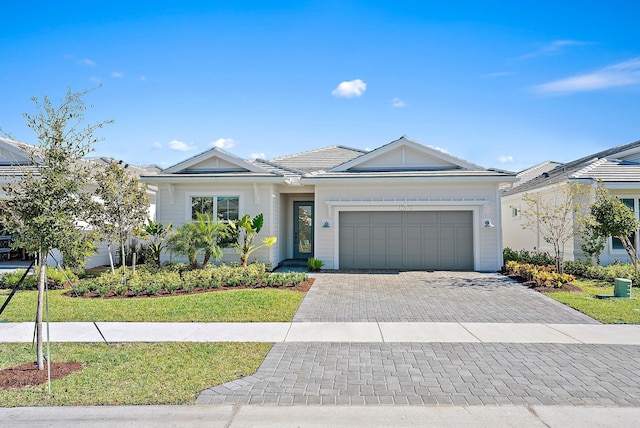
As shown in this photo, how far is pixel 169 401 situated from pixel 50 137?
3.87 m

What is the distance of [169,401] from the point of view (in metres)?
4.15

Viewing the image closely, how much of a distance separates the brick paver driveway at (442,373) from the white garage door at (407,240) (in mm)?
6096

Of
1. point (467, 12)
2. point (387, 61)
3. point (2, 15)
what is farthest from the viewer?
point (387, 61)

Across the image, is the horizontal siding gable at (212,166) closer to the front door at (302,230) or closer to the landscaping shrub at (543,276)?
the front door at (302,230)

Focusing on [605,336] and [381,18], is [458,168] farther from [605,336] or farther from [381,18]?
[605,336]

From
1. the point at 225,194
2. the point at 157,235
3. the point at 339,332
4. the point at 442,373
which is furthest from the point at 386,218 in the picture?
the point at 442,373

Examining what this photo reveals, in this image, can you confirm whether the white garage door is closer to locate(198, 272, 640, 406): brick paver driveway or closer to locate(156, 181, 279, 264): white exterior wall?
locate(156, 181, 279, 264): white exterior wall

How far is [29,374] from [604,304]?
11.2 meters

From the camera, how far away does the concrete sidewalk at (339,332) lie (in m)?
6.43

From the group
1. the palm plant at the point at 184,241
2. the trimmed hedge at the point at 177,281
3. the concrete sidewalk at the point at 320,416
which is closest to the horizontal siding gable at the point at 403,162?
the trimmed hedge at the point at 177,281

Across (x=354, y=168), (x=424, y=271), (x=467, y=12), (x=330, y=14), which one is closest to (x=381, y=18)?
(x=330, y=14)

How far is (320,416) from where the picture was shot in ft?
12.7

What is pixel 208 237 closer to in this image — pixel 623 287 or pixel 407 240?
pixel 407 240

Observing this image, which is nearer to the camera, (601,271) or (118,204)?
(118,204)
